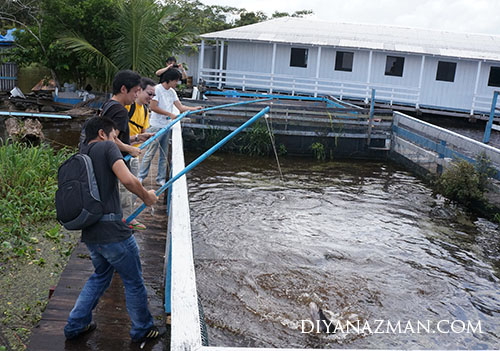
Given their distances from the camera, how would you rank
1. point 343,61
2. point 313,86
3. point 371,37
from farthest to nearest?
point 371,37 < point 343,61 < point 313,86

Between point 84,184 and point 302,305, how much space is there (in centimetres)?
331

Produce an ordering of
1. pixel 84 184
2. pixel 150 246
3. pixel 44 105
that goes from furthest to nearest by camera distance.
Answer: pixel 44 105 < pixel 150 246 < pixel 84 184

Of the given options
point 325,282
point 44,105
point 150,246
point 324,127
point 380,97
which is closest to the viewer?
point 150,246

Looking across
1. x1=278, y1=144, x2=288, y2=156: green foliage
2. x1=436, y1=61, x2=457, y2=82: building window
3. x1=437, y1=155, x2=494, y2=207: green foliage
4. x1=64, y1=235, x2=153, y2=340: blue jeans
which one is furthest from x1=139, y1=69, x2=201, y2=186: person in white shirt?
x1=436, y1=61, x2=457, y2=82: building window

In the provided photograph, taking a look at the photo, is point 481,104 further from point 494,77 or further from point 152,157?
point 152,157

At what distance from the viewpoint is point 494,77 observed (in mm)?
23906

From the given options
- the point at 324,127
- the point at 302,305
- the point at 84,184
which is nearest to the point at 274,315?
the point at 302,305

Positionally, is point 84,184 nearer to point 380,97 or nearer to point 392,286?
point 392,286

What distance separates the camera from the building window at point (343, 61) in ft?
82.2

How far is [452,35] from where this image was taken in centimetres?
2755

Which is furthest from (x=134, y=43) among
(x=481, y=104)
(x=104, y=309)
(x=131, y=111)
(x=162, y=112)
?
(x=481, y=104)

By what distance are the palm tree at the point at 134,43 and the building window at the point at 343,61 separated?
1054 centimetres

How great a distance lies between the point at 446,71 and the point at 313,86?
21.7 feet

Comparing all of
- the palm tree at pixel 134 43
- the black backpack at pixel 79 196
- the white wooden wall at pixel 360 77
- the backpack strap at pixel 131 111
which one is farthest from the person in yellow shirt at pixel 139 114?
the white wooden wall at pixel 360 77
